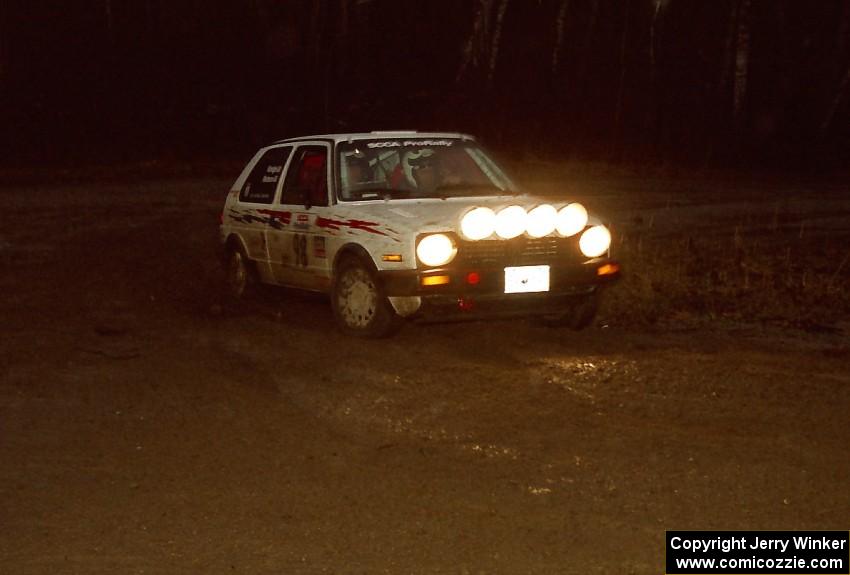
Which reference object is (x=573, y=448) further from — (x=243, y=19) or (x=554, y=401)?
(x=243, y=19)

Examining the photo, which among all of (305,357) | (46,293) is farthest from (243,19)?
(305,357)

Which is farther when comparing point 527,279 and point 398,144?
point 398,144

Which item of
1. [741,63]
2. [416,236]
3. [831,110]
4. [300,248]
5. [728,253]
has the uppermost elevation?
[741,63]

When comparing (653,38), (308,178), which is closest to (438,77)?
(653,38)

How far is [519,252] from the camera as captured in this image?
32.1 feet

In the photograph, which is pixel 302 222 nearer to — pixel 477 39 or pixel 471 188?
pixel 471 188

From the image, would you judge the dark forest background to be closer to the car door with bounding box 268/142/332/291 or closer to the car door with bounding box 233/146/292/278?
the car door with bounding box 233/146/292/278

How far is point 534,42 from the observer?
172 feet

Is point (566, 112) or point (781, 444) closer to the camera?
point (781, 444)

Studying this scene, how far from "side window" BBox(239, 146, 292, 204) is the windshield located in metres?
1.03

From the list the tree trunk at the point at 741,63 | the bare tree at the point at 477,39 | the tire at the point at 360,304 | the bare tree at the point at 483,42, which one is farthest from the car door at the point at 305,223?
the bare tree at the point at 477,39

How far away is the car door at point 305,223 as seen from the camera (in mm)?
10719

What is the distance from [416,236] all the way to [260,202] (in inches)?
107

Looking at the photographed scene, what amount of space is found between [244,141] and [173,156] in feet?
13.2
